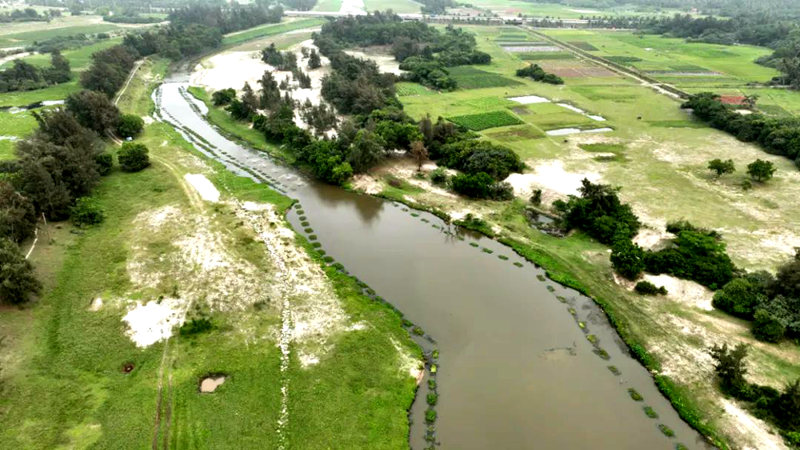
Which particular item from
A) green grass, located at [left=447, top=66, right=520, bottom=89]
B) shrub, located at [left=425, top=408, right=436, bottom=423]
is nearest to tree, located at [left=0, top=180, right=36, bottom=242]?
shrub, located at [left=425, top=408, right=436, bottom=423]

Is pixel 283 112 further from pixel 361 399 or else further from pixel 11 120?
pixel 361 399

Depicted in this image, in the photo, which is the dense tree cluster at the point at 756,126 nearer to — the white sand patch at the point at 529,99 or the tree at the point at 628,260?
the white sand patch at the point at 529,99

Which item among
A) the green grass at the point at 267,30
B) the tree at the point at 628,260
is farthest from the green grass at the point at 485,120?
the green grass at the point at 267,30

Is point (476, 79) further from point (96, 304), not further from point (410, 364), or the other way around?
point (96, 304)

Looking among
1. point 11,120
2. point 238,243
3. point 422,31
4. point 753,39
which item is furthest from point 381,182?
point 753,39

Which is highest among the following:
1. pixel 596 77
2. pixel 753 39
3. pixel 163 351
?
pixel 753 39
